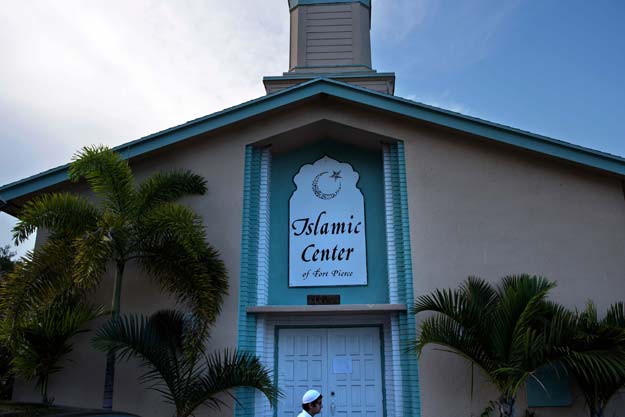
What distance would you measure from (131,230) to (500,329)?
603cm

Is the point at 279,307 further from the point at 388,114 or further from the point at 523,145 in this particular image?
the point at 523,145

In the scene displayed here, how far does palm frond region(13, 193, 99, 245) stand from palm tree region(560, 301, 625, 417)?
7700mm

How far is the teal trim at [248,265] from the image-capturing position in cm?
928

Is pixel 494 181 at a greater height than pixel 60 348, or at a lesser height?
greater

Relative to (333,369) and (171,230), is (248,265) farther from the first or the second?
(333,369)

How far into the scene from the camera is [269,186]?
11.1 m

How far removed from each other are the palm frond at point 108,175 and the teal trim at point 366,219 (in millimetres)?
2994

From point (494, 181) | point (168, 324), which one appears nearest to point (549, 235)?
point (494, 181)

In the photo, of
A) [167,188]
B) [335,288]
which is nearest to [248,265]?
[335,288]

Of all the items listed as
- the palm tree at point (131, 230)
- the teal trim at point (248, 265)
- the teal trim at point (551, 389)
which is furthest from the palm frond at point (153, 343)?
the teal trim at point (551, 389)

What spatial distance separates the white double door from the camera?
9.78 metres

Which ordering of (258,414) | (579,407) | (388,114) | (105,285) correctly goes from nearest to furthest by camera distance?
(579,407) → (258,414) → (105,285) → (388,114)

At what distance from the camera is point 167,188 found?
967cm

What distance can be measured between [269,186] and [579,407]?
267 inches
